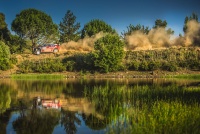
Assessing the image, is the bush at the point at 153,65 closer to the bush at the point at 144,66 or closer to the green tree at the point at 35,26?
the bush at the point at 144,66

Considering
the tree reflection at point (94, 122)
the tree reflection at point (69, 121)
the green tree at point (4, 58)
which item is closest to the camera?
the tree reflection at point (69, 121)

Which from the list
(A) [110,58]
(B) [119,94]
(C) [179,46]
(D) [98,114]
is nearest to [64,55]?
(A) [110,58]

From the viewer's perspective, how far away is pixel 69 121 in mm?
18172

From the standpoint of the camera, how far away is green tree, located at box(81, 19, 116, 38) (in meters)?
105

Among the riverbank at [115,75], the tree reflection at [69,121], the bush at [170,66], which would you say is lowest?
the tree reflection at [69,121]

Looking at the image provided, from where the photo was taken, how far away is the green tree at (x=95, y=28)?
105 metres

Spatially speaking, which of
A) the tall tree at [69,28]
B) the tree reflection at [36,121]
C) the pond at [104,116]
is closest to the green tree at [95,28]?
the tall tree at [69,28]

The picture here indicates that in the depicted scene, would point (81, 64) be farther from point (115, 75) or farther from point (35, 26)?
point (35, 26)

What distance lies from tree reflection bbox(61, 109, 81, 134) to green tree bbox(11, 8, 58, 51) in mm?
72810

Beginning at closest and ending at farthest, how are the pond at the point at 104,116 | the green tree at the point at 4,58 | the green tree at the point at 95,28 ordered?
1. the pond at the point at 104,116
2. the green tree at the point at 4,58
3. the green tree at the point at 95,28

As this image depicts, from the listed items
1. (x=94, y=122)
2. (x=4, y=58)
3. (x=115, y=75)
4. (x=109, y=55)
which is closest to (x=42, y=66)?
(x=4, y=58)

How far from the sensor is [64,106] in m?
23.7

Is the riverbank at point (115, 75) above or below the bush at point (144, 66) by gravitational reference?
below

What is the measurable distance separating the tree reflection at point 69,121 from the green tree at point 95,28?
84.5m
